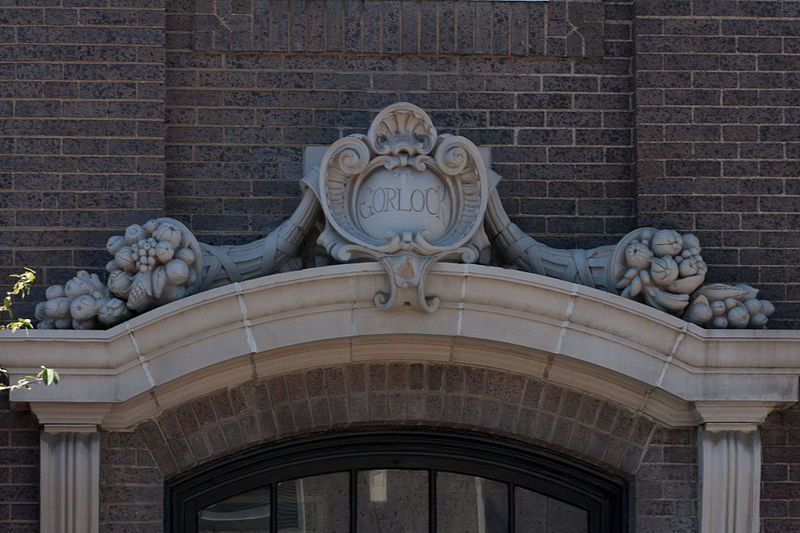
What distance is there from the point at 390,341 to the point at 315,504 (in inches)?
43.1

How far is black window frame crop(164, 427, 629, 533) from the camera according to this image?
25.3ft

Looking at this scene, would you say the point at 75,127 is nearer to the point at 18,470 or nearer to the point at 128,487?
the point at 18,470

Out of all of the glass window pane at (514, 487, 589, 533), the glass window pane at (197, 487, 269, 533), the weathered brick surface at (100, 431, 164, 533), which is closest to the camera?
the weathered brick surface at (100, 431, 164, 533)

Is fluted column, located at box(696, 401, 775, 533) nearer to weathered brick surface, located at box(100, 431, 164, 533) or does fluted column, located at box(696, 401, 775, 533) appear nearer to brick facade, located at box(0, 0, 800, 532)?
brick facade, located at box(0, 0, 800, 532)

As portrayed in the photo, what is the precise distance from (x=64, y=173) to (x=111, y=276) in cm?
79

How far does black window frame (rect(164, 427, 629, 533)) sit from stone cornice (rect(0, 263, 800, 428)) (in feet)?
1.73

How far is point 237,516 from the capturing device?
25.5ft

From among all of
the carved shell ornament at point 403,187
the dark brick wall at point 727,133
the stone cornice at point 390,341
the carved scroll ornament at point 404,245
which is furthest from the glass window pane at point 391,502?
the dark brick wall at point 727,133

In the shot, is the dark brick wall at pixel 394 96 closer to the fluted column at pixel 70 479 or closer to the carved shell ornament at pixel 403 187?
the carved shell ornament at pixel 403 187

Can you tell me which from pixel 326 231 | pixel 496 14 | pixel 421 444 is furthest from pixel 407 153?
Answer: pixel 421 444

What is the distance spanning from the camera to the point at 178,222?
7.35m

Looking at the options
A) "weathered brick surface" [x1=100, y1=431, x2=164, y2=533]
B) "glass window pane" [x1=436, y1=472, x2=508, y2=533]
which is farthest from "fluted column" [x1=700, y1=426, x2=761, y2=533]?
"weathered brick surface" [x1=100, y1=431, x2=164, y2=533]

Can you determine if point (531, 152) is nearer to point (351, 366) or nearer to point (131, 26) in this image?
point (351, 366)

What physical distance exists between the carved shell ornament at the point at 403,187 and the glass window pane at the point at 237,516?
1.53 meters
